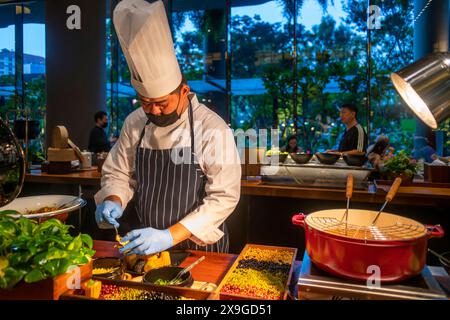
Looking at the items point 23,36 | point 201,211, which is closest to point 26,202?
point 201,211

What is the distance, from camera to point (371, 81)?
23.8ft

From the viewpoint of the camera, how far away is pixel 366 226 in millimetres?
1260

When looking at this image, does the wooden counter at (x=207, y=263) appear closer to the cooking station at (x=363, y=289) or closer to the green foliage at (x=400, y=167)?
the cooking station at (x=363, y=289)

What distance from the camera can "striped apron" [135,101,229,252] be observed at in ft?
6.29

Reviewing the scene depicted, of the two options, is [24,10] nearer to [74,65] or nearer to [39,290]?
[74,65]

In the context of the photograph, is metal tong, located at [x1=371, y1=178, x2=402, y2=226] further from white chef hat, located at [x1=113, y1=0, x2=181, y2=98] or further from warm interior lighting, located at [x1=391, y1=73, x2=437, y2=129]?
white chef hat, located at [x1=113, y1=0, x2=181, y2=98]

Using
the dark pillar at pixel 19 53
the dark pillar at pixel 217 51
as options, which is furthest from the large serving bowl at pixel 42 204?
the dark pillar at pixel 19 53

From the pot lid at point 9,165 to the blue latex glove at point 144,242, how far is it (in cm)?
45

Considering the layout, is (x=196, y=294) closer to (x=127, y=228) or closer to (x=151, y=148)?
(x=151, y=148)

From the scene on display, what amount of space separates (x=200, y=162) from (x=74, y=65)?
631 centimetres

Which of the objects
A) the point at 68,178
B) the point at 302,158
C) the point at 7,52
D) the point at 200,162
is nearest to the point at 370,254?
the point at 200,162

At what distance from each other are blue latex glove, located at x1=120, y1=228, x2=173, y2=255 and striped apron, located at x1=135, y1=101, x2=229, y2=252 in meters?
0.43

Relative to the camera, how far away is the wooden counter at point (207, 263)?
1400mm

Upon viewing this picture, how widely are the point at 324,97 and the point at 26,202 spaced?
265 inches
